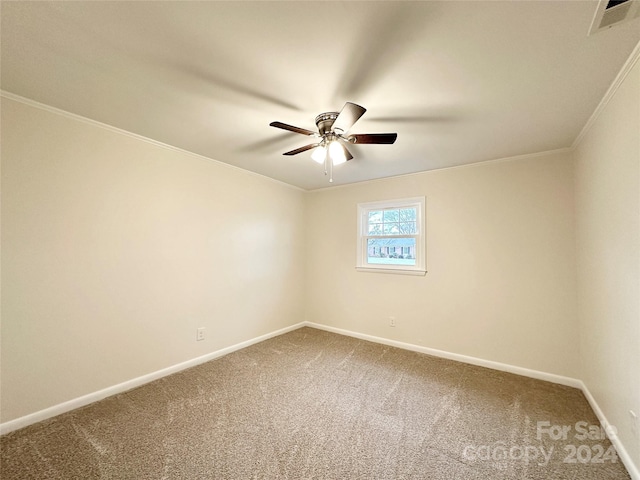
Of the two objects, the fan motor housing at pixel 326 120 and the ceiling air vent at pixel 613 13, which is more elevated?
the ceiling air vent at pixel 613 13

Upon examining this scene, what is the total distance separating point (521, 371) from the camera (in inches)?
107

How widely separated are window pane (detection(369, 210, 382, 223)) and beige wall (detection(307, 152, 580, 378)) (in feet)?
0.75

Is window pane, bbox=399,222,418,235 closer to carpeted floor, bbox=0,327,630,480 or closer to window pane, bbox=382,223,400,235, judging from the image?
window pane, bbox=382,223,400,235

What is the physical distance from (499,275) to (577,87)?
1.90 meters

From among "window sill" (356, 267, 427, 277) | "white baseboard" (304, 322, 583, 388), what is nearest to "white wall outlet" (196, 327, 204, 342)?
"white baseboard" (304, 322, 583, 388)

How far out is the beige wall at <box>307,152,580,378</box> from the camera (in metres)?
2.58

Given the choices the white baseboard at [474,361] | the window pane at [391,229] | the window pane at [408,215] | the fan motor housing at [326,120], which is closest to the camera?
the fan motor housing at [326,120]

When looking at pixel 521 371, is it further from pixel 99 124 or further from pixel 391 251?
pixel 99 124

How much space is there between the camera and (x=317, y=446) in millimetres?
1692

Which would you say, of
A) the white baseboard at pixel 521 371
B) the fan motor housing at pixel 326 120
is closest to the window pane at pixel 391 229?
the white baseboard at pixel 521 371

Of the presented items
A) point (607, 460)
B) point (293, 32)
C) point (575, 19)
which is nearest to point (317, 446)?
point (607, 460)

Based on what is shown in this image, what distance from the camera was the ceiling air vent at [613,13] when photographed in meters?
1.06

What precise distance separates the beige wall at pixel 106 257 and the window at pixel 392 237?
5.62ft

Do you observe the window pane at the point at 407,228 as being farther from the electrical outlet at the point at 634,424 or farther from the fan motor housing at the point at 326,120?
the electrical outlet at the point at 634,424
